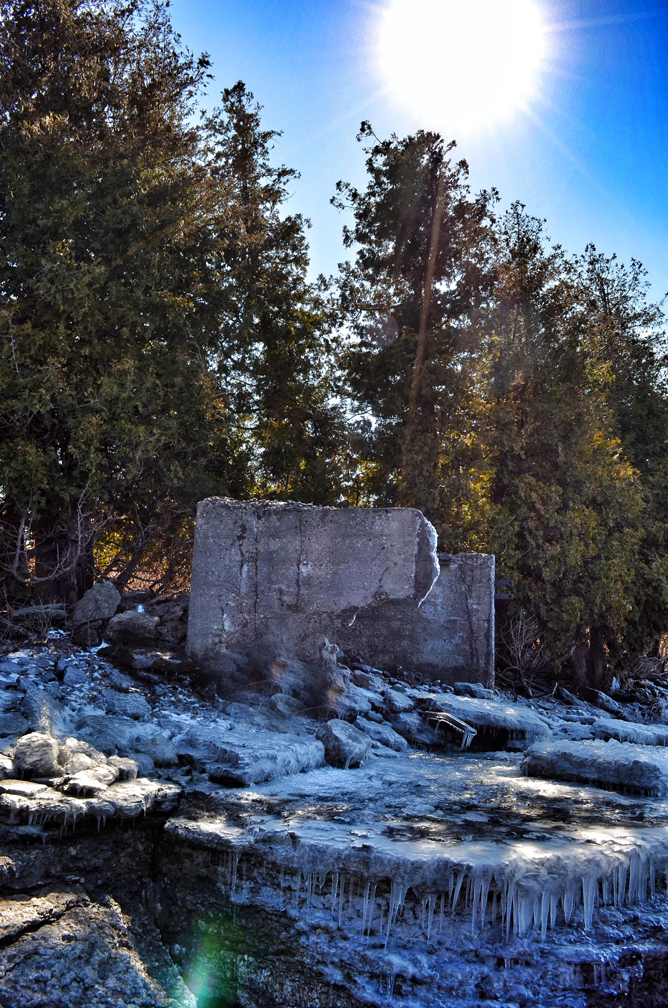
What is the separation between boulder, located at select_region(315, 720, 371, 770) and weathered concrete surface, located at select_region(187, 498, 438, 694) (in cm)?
122

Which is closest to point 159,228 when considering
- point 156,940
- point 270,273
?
point 270,273

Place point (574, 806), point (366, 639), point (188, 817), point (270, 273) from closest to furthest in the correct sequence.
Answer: point (188, 817)
point (574, 806)
point (366, 639)
point (270, 273)

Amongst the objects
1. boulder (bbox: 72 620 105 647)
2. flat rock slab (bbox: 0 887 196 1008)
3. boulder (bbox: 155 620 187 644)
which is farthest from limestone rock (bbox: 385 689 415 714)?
flat rock slab (bbox: 0 887 196 1008)

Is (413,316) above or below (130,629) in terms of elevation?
above

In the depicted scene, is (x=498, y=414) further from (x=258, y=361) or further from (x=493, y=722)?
(x=493, y=722)

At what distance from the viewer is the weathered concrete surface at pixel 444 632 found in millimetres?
8891

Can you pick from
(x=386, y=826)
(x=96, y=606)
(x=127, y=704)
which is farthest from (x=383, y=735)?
(x=96, y=606)

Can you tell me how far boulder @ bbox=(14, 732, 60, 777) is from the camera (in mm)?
4336

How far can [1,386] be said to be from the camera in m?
8.05

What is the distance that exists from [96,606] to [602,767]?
507 cm

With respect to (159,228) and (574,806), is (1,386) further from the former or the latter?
(574,806)

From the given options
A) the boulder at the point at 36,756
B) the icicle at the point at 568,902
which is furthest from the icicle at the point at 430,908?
the boulder at the point at 36,756

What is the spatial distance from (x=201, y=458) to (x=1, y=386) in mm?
2876

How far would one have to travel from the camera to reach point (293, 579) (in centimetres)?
709
